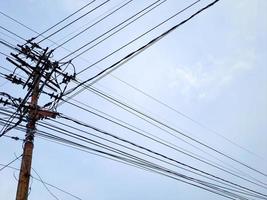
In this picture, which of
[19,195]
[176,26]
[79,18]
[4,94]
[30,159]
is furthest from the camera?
[4,94]

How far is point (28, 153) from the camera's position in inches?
519

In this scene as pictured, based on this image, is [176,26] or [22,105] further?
[22,105]

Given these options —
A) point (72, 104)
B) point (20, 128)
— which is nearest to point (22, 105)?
point (20, 128)

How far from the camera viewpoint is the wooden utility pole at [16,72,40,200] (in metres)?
12.3

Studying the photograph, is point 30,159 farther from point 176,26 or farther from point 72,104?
point 176,26

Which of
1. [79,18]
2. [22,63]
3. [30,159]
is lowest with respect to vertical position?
[30,159]

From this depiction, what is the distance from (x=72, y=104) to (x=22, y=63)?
8.61 ft

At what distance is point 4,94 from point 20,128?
4.30ft

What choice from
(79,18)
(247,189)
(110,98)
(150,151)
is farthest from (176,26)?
(247,189)

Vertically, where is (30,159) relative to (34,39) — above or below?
below

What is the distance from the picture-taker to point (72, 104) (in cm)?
1351

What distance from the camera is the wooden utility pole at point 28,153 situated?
40.4 ft

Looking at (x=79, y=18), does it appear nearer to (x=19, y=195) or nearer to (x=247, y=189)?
(x=19, y=195)

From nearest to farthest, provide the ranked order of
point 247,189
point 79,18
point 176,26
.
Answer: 1. point 176,26
2. point 79,18
3. point 247,189
